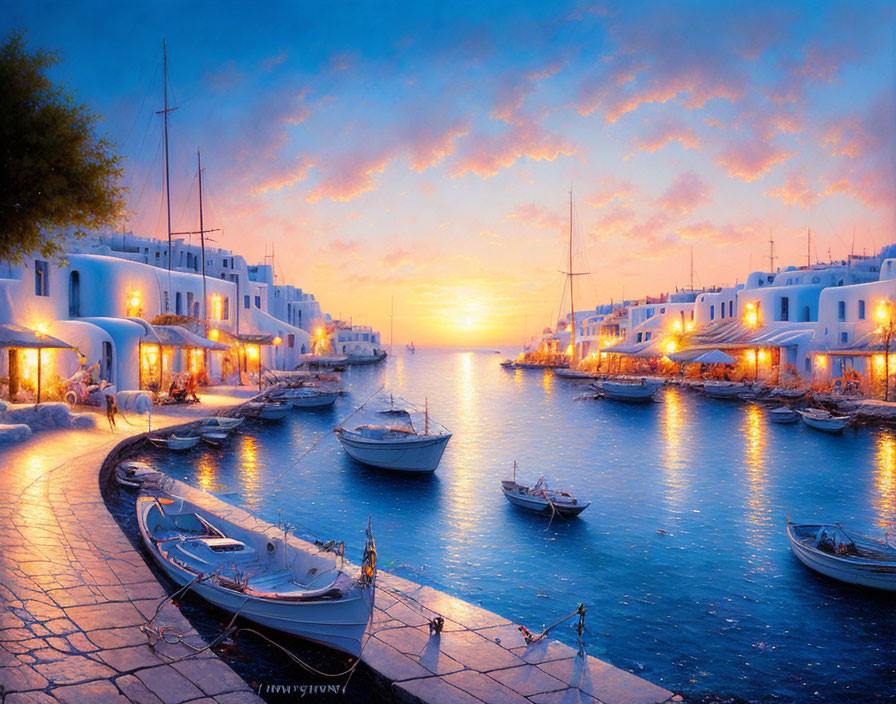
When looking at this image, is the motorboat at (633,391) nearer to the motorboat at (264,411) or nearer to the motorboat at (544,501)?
the motorboat at (264,411)

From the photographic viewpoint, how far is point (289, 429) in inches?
1324

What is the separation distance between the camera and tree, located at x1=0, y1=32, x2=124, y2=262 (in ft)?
32.8

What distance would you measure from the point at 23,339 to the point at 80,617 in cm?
2053

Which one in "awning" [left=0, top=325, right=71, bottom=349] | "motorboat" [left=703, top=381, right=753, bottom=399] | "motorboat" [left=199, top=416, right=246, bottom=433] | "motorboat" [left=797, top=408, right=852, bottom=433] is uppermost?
"awning" [left=0, top=325, right=71, bottom=349]

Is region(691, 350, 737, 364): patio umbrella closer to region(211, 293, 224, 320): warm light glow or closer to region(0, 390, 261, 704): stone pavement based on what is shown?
region(211, 293, 224, 320): warm light glow

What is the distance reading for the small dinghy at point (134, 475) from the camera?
16.5m

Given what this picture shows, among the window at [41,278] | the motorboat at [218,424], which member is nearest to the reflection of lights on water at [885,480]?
the motorboat at [218,424]

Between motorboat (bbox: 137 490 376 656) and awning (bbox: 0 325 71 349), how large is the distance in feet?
46.7

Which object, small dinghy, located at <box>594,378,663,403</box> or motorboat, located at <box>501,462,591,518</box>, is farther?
small dinghy, located at <box>594,378,663,403</box>

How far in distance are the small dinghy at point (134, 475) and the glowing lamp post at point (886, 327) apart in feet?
133

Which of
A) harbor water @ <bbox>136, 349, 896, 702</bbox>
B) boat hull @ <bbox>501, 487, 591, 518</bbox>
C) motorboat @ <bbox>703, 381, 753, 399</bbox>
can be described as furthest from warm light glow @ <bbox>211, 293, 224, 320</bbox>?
motorboat @ <bbox>703, 381, 753, 399</bbox>

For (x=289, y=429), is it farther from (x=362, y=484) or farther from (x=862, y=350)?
(x=862, y=350)

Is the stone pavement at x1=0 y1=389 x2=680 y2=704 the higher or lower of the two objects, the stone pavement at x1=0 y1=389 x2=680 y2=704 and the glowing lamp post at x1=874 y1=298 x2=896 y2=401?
the lower

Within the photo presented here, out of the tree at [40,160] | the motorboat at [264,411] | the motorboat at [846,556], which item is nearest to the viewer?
the tree at [40,160]
